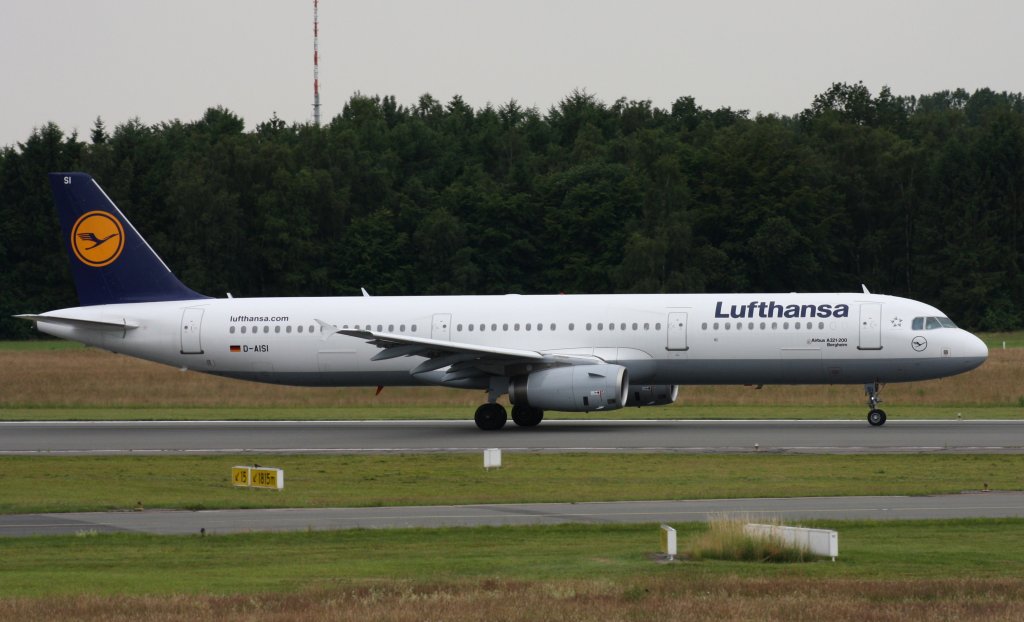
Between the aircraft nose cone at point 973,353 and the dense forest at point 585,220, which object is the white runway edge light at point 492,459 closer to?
the aircraft nose cone at point 973,353

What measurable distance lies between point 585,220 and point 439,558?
8363 centimetres

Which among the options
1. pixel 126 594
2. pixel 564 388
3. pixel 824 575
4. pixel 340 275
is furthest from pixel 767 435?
pixel 340 275

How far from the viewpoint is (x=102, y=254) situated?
1812 inches

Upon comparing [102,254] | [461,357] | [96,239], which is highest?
[96,239]

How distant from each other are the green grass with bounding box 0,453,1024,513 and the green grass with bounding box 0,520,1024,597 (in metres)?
4.51

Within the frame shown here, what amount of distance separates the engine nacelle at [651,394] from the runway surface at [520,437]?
688 millimetres

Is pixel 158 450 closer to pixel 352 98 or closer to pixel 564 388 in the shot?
pixel 564 388

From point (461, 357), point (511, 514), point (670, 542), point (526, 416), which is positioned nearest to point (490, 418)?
point (526, 416)

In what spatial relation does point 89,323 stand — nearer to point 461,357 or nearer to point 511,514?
point 461,357

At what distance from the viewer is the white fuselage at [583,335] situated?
132 feet

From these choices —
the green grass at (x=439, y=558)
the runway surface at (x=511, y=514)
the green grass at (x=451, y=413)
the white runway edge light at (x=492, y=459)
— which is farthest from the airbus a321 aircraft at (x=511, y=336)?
the green grass at (x=439, y=558)

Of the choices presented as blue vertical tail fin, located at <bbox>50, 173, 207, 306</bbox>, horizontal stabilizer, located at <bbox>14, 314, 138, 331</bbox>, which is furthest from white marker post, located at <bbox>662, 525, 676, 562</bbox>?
blue vertical tail fin, located at <bbox>50, 173, 207, 306</bbox>

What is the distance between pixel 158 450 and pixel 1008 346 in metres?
54.9

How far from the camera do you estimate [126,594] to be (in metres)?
15.3
